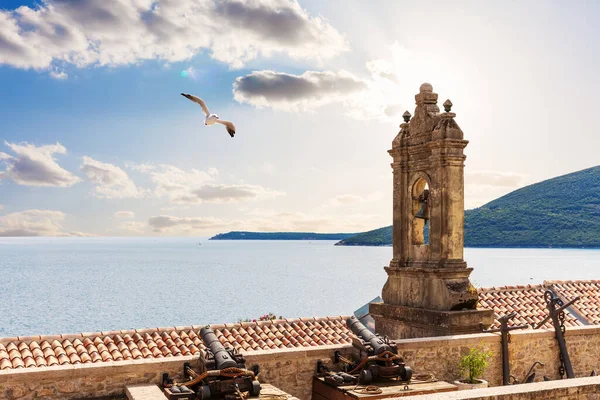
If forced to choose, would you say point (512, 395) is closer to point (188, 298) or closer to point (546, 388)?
point (546, 388)

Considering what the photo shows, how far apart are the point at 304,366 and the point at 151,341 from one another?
5.56m

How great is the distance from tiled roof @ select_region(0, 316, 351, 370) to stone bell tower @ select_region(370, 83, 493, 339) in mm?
3623

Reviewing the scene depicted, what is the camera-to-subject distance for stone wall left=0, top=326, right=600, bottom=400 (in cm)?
746

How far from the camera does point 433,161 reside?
1165cm

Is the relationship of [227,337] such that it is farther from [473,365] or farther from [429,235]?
[473,365]

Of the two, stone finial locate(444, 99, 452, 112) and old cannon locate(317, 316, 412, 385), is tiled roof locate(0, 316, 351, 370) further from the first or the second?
stone finial locate(444, 99, 452, 112)

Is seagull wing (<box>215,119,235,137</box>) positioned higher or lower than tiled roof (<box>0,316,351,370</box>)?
higher

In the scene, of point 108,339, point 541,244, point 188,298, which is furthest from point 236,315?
point 541,244


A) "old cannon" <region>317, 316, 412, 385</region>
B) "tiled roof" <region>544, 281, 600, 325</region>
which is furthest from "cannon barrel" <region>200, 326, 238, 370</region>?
"tiled roof" <region>544, 281, 600, 325</region>

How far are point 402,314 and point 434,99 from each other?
4149 mm

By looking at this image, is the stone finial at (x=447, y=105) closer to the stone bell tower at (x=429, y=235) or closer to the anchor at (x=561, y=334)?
the stone bell tower at (x=429, y=235)

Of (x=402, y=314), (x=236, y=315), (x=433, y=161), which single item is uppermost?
(x=433, y=161)

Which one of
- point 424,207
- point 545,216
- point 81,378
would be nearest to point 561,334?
point 424,207

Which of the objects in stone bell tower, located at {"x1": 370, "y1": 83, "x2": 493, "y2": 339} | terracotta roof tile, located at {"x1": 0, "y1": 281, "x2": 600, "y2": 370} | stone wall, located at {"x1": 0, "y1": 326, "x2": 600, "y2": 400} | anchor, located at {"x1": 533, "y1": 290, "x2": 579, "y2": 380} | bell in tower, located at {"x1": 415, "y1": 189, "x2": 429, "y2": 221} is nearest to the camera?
stone wall, located at {"x1": 0, "y1": 326, "x2": 600, "y2": 400}
